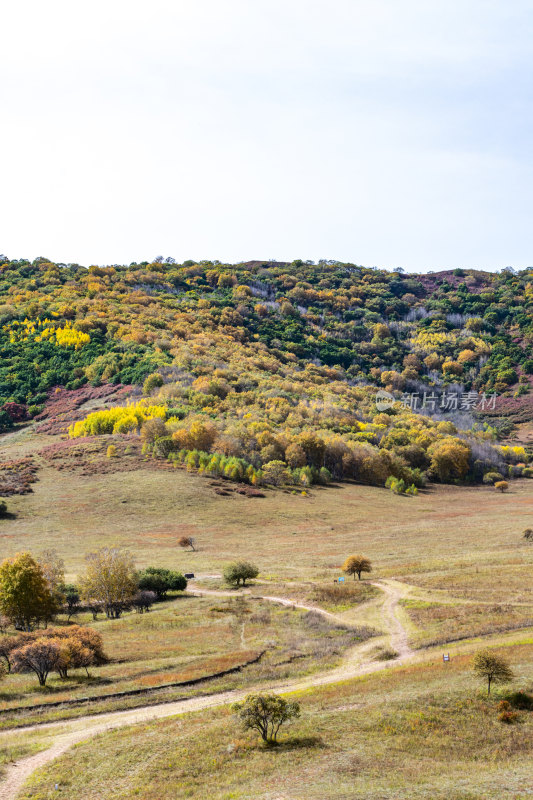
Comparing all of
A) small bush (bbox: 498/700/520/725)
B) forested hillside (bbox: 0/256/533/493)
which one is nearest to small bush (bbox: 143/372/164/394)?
forested hillside (bbox: 0/256/533/493)

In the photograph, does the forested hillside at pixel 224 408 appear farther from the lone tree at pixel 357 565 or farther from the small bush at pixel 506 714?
the small bush at pixel 506 714

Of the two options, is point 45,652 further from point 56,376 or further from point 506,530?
point 56,376

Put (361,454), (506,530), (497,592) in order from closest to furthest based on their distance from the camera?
(497,592) < (506,530) < (361,454)

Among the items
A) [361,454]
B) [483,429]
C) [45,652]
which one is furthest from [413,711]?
[483,429]

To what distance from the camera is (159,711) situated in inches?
1195

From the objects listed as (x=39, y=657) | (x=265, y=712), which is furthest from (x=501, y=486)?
(x=265, y=712)

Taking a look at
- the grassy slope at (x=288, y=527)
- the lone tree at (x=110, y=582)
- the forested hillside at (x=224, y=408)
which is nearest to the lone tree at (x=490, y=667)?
the grassy slope at (x=288, y=527)

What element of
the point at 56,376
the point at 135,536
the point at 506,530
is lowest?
the point at 135,536

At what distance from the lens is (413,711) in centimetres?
2627

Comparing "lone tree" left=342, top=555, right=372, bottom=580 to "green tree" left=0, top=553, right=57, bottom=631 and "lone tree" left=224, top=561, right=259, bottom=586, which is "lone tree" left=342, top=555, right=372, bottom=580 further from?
"green tree" left=0, top=553, right=57, bottom=631

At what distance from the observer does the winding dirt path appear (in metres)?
23.7

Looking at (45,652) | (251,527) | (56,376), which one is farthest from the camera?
(56,376)

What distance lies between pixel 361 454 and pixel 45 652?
301 ft

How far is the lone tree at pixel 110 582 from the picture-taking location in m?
51.6
